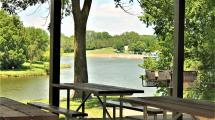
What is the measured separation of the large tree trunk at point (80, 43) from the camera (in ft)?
28.7

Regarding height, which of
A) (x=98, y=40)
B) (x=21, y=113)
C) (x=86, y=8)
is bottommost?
(x=21, y=113)

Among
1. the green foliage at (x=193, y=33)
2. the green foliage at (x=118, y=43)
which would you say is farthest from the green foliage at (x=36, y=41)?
the green foliage at (x=193, y=33)

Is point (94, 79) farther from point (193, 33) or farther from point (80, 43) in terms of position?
point (193, 33)

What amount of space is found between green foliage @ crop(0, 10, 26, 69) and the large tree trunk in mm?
1262

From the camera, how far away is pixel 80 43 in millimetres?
8820

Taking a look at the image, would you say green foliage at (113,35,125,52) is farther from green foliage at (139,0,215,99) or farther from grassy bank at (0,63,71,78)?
grassy bank at (0,63,71,78)

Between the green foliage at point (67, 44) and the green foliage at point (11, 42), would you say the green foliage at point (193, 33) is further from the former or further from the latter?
the green foliage at point (11, 42)

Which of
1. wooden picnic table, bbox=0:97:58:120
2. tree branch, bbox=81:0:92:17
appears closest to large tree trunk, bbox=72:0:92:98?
tree branch, bbox=81:0:92:17

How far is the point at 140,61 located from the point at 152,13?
4.05ft

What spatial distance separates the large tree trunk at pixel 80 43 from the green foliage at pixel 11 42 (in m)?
1.26

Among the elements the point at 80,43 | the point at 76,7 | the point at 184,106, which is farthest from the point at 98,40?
the point at 184,106

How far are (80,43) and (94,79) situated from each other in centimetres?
78

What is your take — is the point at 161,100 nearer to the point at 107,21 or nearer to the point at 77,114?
the point at 77,114

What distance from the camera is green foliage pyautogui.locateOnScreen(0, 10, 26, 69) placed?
7383 mm
